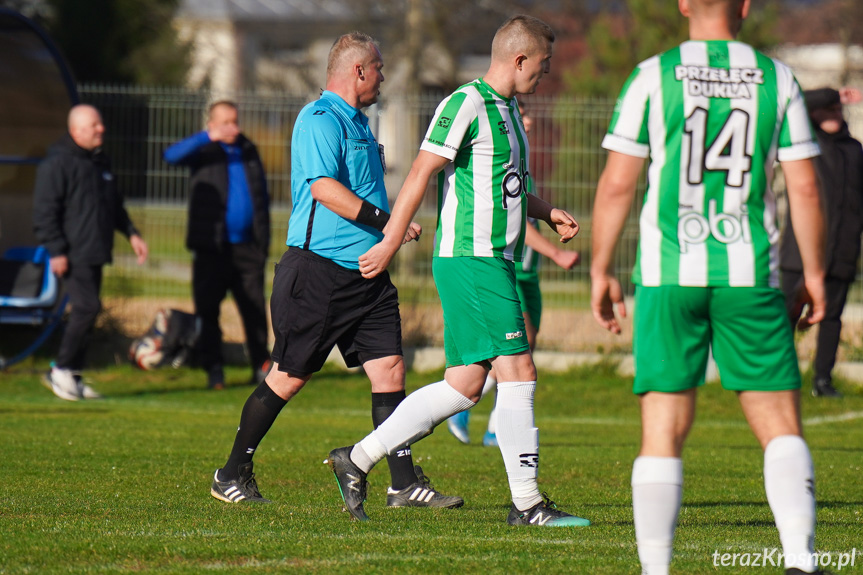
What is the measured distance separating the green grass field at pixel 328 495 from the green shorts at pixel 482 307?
753 millimetres

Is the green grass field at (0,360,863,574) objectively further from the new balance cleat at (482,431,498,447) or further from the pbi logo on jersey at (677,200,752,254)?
the pbi logo on jersey at (677,200,752,254)

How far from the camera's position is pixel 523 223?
206 inches

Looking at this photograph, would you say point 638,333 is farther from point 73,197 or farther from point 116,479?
point 73,197

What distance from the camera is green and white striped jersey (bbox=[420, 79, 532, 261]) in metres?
5.04

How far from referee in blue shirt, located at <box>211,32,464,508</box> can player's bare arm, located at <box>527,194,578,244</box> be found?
1.82 feet

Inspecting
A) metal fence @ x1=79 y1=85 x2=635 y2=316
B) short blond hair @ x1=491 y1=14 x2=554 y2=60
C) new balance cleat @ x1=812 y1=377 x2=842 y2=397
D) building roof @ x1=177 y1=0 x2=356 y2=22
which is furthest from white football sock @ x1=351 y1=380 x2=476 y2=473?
building roof @ x1=177 y1=0 x2=356 y2=22

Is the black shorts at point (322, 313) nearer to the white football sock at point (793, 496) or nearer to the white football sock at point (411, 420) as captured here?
the white football sock at point (411, 420)

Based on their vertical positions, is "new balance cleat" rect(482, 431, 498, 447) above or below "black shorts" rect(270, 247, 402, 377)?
below

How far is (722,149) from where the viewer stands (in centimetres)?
362

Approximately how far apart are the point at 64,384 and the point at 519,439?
6736 millimetres

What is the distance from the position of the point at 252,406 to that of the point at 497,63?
195 cm

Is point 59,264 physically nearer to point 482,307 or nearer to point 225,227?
point 225,227

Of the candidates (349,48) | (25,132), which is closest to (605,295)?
(349,48)

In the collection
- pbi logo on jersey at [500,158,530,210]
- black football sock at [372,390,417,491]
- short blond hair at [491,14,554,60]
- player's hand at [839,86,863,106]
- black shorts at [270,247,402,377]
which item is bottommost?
black football sock at [372,390,417,491]
